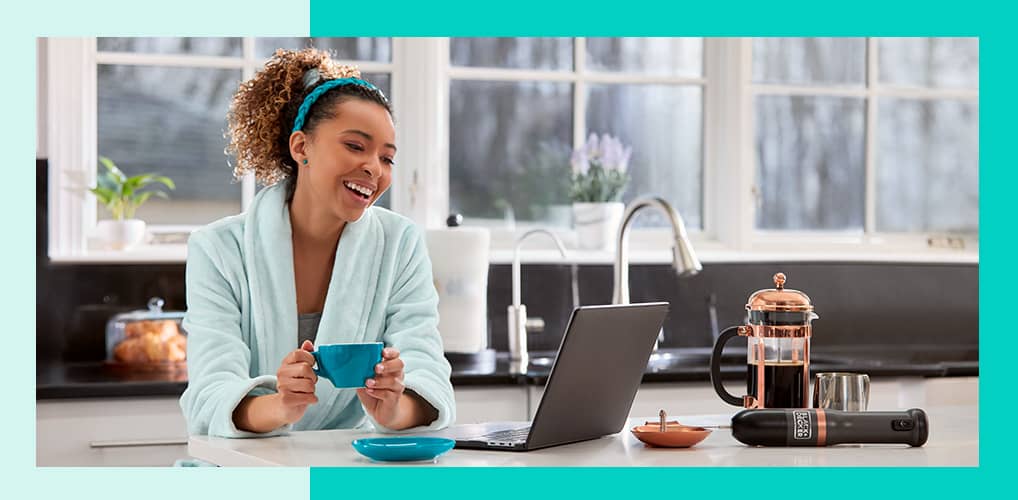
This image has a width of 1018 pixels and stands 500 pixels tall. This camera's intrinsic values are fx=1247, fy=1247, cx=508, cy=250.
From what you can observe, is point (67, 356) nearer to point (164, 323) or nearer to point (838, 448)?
point (164, 323)

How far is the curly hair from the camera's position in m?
2.14

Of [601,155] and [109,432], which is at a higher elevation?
[601,155]

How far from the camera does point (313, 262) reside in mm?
2111

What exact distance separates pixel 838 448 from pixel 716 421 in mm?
312

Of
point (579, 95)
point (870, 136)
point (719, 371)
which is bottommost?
point (719, 371)

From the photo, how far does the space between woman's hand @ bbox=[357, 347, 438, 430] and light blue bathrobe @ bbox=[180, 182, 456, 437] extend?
2 cm

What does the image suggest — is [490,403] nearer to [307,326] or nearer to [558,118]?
[307,326]

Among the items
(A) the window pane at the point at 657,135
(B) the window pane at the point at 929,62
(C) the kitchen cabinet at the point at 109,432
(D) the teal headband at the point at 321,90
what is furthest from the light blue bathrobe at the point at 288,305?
(B) the window pane at the point at 929,62

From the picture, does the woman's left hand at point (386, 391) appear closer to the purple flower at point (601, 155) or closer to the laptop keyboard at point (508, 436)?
the laptop keyboard at point (508, 436)

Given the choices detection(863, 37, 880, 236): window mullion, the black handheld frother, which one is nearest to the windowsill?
detection(863, 37, 880, 236): window mullion

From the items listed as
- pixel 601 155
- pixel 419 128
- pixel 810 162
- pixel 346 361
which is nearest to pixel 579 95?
pixel 601 155

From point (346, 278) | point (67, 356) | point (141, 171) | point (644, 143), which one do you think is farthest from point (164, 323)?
point (644, 143)

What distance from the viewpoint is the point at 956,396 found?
3066mm

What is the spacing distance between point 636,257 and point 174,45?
1.45 m
